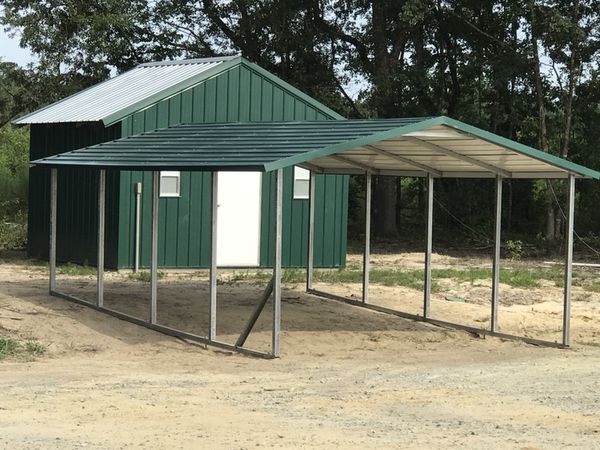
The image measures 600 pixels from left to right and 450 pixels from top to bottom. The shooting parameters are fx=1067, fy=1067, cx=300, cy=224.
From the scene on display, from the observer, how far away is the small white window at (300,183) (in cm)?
2061

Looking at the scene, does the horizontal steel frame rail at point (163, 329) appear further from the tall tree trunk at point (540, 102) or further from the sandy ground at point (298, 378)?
the tall tree trunk at point (540, 102)

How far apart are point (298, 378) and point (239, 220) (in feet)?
32.5

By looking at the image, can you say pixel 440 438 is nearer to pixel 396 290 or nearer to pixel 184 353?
pixel 184 353

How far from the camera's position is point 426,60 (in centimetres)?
3003

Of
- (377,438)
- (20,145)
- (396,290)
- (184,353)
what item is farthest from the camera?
(20,145)

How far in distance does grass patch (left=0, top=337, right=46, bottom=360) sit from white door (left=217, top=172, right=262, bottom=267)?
818cm

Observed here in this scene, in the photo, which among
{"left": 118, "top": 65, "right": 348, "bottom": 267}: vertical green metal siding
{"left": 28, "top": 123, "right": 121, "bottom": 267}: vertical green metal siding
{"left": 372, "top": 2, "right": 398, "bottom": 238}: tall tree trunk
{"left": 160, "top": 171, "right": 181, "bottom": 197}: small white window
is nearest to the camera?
{"left": 118, "top": 65, "right": 348, "bottom": 267}: vertical green metal siding

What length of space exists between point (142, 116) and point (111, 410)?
11.0 meters

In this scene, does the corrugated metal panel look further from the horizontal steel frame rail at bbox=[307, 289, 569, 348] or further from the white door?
the horizontal steel frame rail at bbox=[307, 289, 569, 348]

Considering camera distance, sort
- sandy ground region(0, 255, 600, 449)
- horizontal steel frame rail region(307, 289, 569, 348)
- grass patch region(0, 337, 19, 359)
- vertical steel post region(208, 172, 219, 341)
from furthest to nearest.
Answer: horizontal steel frame rail region(307, 289, 569, 348) → vertical steel post region(208, 172, 219, 341) → grass patch region(0, 337, 19, 359) → sandy ground region(0, 255, 600, 449)

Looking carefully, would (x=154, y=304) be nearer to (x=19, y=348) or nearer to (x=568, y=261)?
(x=19, y=348)

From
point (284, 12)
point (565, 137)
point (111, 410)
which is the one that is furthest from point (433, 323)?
point (284, 12)

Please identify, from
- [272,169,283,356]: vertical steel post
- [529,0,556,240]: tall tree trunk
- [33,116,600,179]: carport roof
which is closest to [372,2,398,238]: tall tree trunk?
[529,0,556,240]: tall tree trunk

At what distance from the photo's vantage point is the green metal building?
62.0ft
